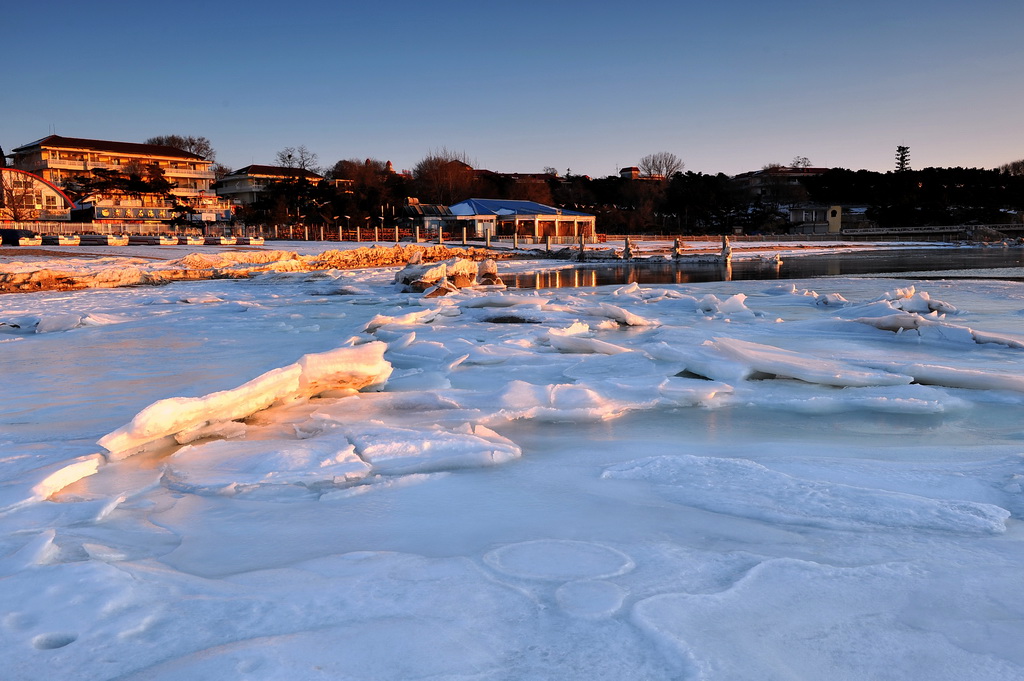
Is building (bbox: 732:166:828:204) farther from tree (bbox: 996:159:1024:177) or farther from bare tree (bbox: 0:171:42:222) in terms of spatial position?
bare tree (bbox: 0:171:42:222)

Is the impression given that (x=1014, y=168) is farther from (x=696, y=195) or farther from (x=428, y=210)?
(x=428, y=210)

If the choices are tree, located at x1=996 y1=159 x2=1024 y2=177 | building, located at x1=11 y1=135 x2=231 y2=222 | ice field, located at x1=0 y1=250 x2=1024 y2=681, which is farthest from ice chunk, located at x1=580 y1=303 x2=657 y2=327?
tree, located at x1=996 y1=159 x2=1024 y2=177

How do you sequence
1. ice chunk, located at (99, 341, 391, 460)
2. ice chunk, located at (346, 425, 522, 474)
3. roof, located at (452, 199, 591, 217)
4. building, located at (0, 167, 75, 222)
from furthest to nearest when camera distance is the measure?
roof, located at (452, 199, 591, 217) < building, located at (0, 167, 75, 222) < ice chunk, located at (99, 341, 391, 460) < ice chunk, located at (346, 425, 522, 474)

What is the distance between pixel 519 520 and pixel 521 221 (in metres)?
50.1

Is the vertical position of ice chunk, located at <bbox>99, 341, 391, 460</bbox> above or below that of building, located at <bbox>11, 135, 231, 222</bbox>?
below

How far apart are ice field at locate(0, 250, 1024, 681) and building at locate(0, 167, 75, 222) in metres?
53.6

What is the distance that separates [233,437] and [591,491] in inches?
73.6

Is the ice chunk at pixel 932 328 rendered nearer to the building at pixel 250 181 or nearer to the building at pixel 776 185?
the building at pixel 776 185

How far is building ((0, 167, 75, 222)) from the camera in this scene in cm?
4909

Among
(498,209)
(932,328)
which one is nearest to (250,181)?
(498,209)

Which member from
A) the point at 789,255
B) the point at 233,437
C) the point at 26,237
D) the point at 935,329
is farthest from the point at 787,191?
the point at 233,437

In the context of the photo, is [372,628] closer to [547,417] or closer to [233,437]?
[233,437]

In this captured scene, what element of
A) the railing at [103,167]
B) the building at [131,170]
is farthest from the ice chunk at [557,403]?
the railing at [103,167]

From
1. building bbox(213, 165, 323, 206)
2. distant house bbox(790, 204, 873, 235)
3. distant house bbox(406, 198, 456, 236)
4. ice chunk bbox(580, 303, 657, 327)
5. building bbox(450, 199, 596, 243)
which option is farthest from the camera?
building bbox(213, 165, 323, 206)
